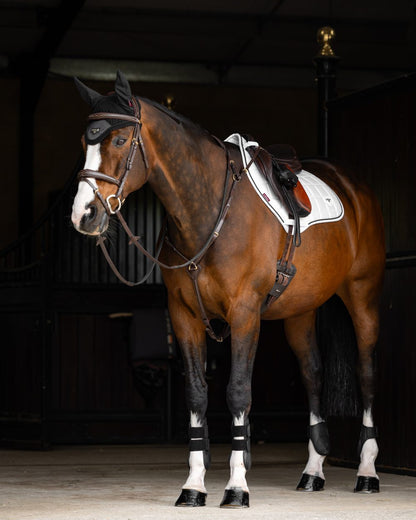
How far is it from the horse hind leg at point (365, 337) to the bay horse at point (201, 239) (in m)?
0.14

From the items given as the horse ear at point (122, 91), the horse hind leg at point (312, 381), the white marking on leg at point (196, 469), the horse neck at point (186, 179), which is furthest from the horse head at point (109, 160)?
the horse hind leg at point (312, 381)

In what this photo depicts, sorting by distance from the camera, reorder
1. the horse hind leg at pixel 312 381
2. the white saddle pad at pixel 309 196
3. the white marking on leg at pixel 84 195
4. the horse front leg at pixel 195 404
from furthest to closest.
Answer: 1. the horse hind leg at pixel 312 381
2. the white saddle pad at pixel 309 196
3. the horse front leg at pixel 195 404
4. the white marking on leg at pixel 84 195

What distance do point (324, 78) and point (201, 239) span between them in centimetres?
224

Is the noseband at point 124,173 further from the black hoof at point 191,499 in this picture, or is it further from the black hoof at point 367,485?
the black hoof at point 367,485

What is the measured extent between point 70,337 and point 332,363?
97.4 inches

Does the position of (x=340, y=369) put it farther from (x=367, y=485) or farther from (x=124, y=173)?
(x=124, y=173)

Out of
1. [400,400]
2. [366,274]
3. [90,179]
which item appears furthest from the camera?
[400,400]

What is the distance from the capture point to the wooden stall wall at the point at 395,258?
5.12 metres

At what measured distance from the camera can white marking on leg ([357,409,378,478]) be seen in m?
4.45

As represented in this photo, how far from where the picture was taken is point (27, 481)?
15.7 feet

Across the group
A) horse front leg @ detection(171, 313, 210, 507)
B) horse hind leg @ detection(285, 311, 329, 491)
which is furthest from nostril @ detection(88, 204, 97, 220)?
horse hind leg @ detection(285, 311, 329, 491)

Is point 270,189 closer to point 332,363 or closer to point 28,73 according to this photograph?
point 332,363

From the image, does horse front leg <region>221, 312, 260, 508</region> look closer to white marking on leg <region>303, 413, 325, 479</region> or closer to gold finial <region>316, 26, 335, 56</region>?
white marking on leg <region>303, 413, 325, 479</region>

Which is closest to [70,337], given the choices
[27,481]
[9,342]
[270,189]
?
[9,342]
